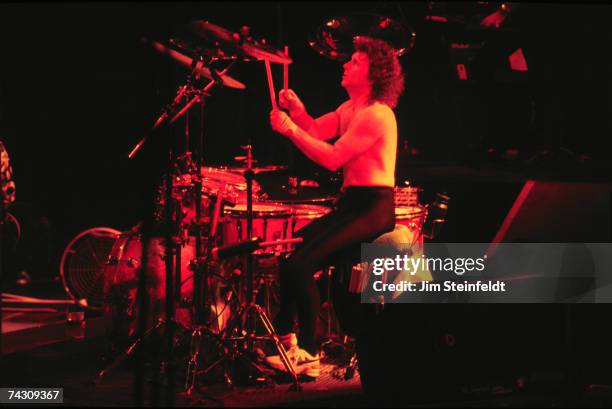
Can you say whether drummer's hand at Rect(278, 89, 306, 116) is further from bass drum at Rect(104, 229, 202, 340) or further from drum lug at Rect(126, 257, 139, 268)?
drum lug at Rect(126, 257, 139, 268)

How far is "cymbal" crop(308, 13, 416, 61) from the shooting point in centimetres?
485

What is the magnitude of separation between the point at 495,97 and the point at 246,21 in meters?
2.94

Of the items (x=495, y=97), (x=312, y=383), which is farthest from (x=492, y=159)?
(x=312, y=383)

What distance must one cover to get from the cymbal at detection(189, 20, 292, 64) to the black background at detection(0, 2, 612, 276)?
37.6 inches

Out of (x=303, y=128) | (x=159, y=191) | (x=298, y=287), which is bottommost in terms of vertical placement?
(x=298, y=287)

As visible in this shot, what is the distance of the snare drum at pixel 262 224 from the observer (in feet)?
17.0

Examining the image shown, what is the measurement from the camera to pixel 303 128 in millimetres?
4848

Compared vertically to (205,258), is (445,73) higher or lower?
higher

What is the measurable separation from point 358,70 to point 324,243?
40.8 inches

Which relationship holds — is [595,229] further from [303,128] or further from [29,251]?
[29,251]

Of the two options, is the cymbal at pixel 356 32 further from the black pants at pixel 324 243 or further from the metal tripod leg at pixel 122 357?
the metal tripod leg at pixel 122 357
